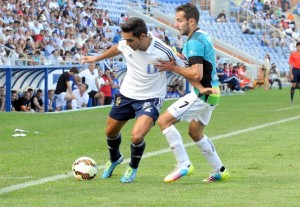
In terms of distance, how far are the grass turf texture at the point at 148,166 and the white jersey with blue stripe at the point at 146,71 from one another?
97cm

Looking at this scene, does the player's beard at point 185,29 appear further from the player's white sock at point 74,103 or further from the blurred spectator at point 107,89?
the blurred spectator at point 107,89

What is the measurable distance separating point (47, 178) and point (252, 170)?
2.62 meters

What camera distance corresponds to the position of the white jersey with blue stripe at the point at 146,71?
1102 centimetres

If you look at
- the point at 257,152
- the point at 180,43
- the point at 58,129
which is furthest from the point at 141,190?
the point at 180,43

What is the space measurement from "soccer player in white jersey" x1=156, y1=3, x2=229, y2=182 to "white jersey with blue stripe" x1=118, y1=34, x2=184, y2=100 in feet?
0.65

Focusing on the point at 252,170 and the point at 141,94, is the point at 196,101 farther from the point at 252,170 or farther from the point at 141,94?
the point at 252,170

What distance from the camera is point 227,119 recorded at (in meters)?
22.9

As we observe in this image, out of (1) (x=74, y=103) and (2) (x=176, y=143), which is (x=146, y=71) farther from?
(1) (x=74, y=103)

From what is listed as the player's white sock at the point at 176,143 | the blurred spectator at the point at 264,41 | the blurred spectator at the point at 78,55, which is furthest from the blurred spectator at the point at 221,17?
the player's white sock at the point at 176,143

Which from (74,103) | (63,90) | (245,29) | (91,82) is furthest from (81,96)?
(245,29)

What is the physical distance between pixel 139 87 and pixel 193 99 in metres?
0.62

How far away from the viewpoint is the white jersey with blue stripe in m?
11.0

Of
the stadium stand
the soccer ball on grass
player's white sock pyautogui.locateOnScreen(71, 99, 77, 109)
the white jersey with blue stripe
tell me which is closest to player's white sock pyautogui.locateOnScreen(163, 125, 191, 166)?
the white jersey with blue stripe

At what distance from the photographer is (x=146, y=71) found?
11078 millimetres
